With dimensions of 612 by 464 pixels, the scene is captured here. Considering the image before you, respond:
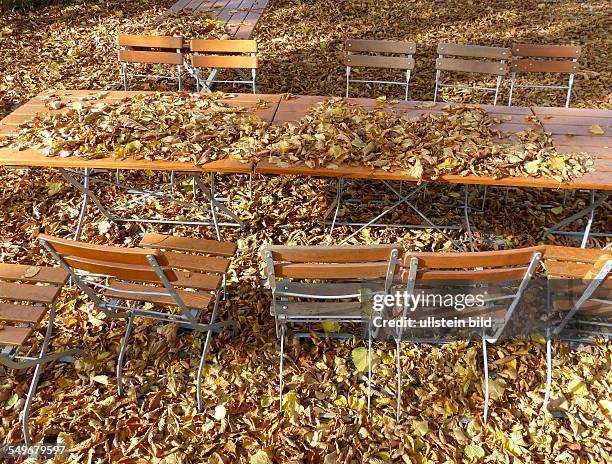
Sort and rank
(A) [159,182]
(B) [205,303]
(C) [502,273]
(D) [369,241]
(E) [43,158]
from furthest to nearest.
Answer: (A) [159,182], (D) [369,241], (E) [43,158], (B) [205,303], (C) [502,273]

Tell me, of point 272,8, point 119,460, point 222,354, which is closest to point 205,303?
point 222,354

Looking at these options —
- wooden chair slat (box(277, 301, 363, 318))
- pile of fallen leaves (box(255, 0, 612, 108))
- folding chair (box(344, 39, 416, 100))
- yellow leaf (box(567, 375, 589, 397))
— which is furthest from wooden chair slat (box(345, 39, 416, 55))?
yellow leaf (box(567, 375, 589, 397))

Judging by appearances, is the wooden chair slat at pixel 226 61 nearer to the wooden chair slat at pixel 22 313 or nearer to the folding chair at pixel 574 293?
the wooden chair slat at pixel 22 313

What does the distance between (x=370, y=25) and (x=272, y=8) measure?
6.70 ft

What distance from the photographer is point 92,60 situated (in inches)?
272

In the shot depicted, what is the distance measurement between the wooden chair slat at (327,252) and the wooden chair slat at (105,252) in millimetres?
506

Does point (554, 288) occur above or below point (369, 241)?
above

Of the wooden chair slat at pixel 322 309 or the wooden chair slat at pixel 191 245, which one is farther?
the wooden chair slat at pixel 191 245

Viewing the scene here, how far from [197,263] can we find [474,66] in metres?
3.21

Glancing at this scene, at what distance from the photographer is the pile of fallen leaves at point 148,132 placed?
312 cm

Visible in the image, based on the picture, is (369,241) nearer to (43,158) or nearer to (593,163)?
(593,163)

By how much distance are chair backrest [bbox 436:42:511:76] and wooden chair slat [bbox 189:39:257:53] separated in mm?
1761

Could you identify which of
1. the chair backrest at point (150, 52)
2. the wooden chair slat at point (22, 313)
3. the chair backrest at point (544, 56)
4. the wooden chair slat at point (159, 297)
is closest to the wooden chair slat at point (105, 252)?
the wooden chair slat at point (159, 297)

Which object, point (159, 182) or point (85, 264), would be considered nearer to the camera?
point (85, 264)
